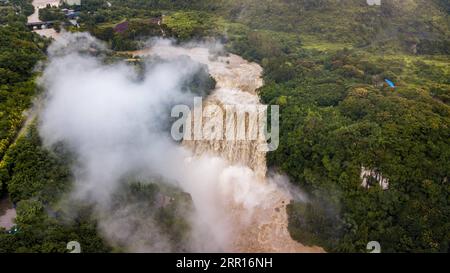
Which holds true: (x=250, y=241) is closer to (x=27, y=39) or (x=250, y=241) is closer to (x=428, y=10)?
(x=27, y=39)

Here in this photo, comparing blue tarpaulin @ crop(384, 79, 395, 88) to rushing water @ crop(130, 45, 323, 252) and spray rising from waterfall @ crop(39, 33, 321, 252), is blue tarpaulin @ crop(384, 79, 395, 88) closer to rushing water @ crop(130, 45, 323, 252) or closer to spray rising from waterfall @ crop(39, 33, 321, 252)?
rushing water @ crop(130, 45, 323, 252)

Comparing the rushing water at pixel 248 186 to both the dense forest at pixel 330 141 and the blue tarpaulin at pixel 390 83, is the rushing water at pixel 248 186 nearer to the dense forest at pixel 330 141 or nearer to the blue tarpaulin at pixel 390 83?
the dense forest at pixel 330 141

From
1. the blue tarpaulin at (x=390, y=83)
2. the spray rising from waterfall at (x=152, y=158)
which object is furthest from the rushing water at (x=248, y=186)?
the blue tarpaulin at (x=390, y=83)

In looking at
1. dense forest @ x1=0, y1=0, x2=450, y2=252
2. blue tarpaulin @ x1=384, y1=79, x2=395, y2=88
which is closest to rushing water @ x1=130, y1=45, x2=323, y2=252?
dense forest @ x1=0, y1=0, x2=450, y2=252
